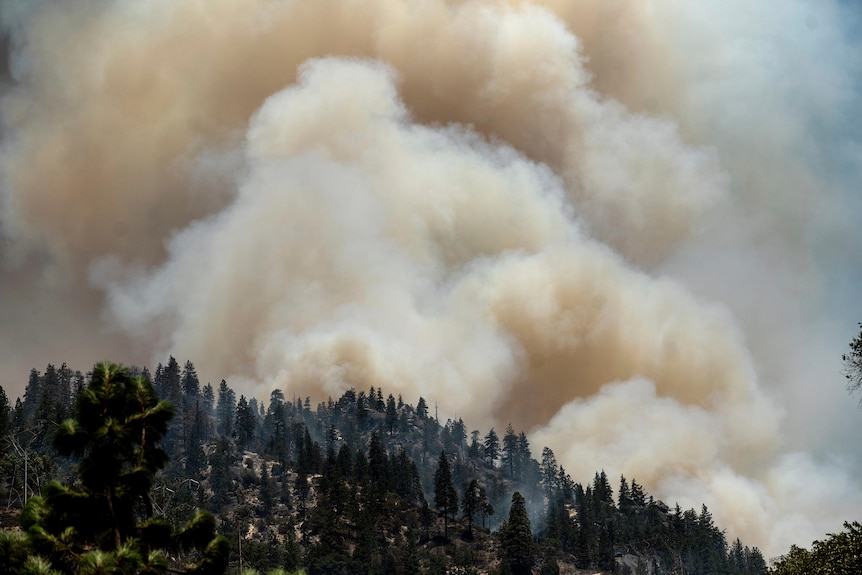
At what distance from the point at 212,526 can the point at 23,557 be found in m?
6.88

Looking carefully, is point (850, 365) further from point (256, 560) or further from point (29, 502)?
point (256, 560)

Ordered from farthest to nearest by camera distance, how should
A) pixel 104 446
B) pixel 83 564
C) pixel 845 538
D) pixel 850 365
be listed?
pixel 845 538 < pixel 850 365 < pixel 104 446 < pixel 83 564

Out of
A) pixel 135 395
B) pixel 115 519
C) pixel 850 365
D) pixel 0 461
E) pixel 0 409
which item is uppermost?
pixel 0 409

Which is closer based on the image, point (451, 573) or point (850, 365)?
point (850, 365)

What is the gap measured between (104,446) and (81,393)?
2285 mm

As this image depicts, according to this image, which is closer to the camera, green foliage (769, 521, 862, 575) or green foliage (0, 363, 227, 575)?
green foliage (0, 363, 227, 575)

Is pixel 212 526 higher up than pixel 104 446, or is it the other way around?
pixel 104 446

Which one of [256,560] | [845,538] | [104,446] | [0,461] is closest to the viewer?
[104,446]

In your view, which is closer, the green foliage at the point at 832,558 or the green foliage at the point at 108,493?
the green foliage at the point at 108,493

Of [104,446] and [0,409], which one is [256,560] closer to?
[0,409]

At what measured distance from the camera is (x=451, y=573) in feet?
643

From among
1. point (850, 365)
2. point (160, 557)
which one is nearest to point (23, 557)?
point (160, 557)

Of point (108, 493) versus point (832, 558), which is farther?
point (832, 558)

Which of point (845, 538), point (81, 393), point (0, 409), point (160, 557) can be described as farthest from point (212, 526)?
point (0, 409)
